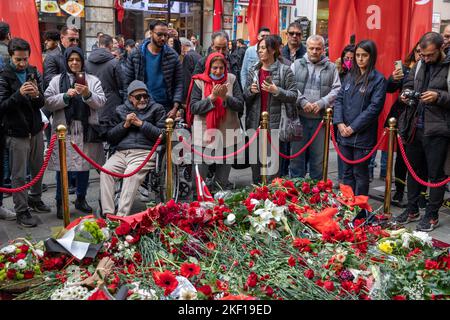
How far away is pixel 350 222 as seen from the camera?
14.9ft

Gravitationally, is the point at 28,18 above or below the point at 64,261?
above

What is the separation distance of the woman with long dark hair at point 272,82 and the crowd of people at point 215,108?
0.01m

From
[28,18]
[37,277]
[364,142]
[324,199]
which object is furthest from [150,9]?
[37,277]

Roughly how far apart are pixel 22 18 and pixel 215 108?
2499 millimetres

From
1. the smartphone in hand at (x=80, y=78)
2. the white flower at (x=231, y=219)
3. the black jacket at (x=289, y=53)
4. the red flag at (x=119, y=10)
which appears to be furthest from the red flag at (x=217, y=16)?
the red flag at (x=119, y=10)

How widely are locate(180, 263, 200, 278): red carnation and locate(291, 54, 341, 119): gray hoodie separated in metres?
3.53

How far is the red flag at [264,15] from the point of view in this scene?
8289 millimetres

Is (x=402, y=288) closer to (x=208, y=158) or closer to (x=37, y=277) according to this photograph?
(x=37, y=277)

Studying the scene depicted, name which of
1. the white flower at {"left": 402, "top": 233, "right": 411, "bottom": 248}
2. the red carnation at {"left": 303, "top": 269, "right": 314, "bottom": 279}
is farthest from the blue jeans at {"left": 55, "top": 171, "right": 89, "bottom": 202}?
the white flower at {"left": 402, "top": 233, "right": 411, "bottom": 248}

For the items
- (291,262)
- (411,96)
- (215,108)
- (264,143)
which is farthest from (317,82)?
(291,262)

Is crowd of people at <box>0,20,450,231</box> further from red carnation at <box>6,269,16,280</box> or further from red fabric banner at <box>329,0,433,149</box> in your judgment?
red carnation at <box>6,269,16,280</box>

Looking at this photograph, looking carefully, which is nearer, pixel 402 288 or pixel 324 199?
pixel 402 288

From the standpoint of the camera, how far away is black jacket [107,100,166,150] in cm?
576
